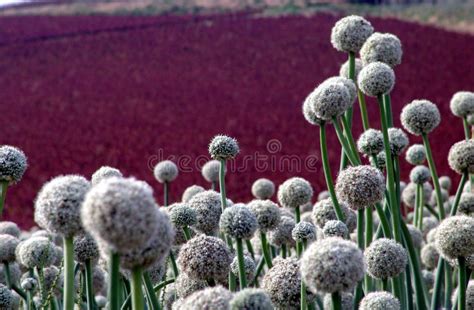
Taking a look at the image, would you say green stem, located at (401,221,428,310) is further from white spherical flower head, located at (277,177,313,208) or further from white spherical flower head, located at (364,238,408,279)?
white spherical flower head, located at (277,177,313,208)

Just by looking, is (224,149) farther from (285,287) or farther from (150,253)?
(150,253)

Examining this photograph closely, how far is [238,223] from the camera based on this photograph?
0.90 m

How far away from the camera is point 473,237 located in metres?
0.86

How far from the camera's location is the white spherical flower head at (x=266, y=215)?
3.66 feet

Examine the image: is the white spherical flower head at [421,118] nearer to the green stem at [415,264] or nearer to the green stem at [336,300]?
the green stem at [415,264]

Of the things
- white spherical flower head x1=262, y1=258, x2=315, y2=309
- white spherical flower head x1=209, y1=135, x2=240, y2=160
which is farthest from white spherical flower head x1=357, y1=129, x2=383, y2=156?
white spherical flower head x1=262, y1=258, x2=315, y2=309

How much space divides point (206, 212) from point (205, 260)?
23cm

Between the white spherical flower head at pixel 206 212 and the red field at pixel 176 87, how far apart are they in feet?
8.89

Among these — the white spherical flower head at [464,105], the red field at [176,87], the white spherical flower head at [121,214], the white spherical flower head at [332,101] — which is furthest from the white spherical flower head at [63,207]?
the red field at [176,87]

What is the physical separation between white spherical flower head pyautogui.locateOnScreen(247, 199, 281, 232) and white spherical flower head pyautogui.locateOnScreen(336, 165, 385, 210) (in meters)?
0.19

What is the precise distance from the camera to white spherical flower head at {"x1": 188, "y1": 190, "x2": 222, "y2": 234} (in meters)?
1.04

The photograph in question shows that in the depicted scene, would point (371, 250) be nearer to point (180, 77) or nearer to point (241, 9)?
point (180, 77)

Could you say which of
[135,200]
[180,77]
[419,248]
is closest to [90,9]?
[180,77]

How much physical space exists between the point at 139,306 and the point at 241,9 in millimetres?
12178
